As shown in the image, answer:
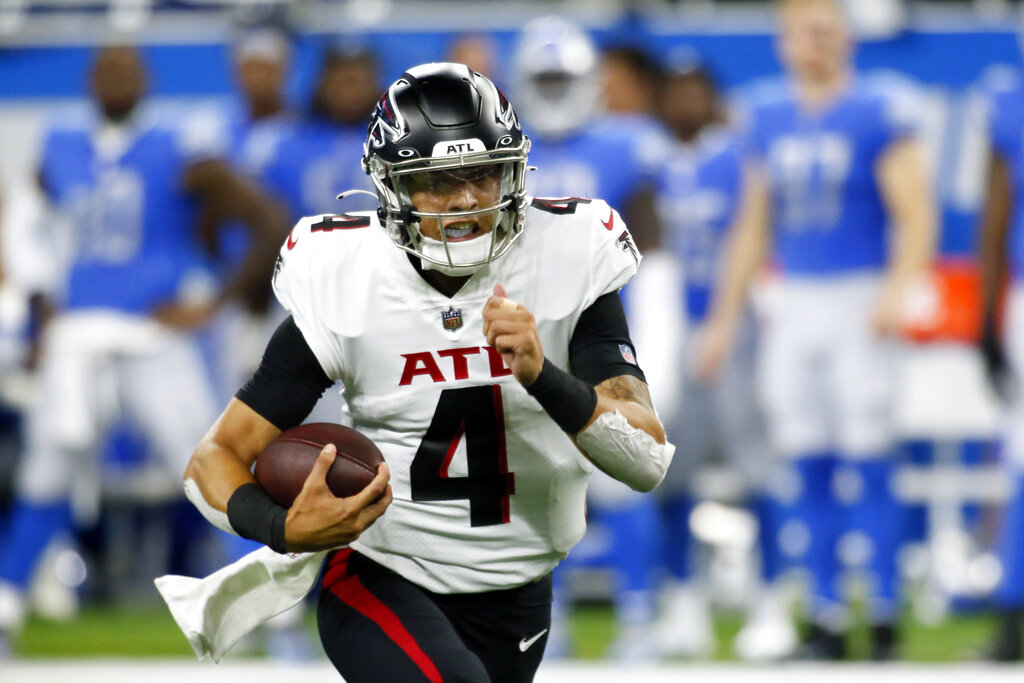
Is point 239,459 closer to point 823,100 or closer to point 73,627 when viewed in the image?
point 823,100

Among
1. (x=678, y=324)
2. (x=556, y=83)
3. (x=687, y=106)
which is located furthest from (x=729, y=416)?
(x=556, y=83)

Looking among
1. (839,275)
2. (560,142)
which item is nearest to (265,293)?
(560,142)

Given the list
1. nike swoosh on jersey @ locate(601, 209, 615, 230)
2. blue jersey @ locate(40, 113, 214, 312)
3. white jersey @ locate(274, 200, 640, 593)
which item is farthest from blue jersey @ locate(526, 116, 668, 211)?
white jersey @ locate(274, 200, 640, 593)

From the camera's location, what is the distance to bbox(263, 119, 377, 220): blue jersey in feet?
18.7

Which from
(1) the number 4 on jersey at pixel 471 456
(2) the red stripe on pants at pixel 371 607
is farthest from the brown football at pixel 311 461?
(2) the red stripe on pants at pixel 371 607

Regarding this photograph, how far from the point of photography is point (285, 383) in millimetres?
2549

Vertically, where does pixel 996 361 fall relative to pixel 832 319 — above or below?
below

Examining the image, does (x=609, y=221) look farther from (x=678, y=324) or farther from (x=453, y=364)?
(x=678, y=324)

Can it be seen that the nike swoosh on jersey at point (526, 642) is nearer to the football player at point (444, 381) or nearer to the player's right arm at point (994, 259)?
the football player at point (444, 381)

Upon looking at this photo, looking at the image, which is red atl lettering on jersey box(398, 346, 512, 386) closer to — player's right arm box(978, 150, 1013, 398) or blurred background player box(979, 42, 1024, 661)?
blurred background player box(979, 42, 1024, 661)

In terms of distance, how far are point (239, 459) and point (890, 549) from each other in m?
2.97

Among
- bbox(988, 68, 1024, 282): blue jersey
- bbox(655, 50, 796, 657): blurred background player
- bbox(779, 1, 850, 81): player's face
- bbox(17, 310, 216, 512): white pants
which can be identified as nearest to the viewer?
bbox(988, 68, 1024, 282): blue jersey

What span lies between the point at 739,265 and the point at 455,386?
10.5ft

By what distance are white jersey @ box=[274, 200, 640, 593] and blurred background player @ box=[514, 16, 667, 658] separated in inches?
95.7
